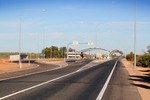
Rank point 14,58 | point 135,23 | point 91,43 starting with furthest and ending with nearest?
point 14,58, point 91,43, point 135,23

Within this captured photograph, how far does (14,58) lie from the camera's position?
98125 mm

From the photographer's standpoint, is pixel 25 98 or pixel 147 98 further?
pixel 147 98

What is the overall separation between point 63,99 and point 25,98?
1656 millimetres

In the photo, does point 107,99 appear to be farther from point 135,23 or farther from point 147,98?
point 135,23

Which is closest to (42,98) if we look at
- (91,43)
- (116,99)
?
(116,99)

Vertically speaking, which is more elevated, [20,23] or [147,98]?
[20,23]

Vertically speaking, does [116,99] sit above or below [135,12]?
below

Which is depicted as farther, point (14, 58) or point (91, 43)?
point (14, 58)

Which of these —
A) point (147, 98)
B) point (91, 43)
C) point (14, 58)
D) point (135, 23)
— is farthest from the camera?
point (14, 58)

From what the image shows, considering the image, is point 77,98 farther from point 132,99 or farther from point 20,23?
point 20,23

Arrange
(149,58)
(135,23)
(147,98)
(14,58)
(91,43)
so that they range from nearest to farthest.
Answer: (147,98) → (135,23) → (149,58) → (91,43) → (14,58)

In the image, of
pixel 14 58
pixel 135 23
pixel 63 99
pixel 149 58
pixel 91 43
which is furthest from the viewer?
pixel 14 58

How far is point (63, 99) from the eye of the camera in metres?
9.92

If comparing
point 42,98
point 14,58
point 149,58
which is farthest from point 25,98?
point 14,58
